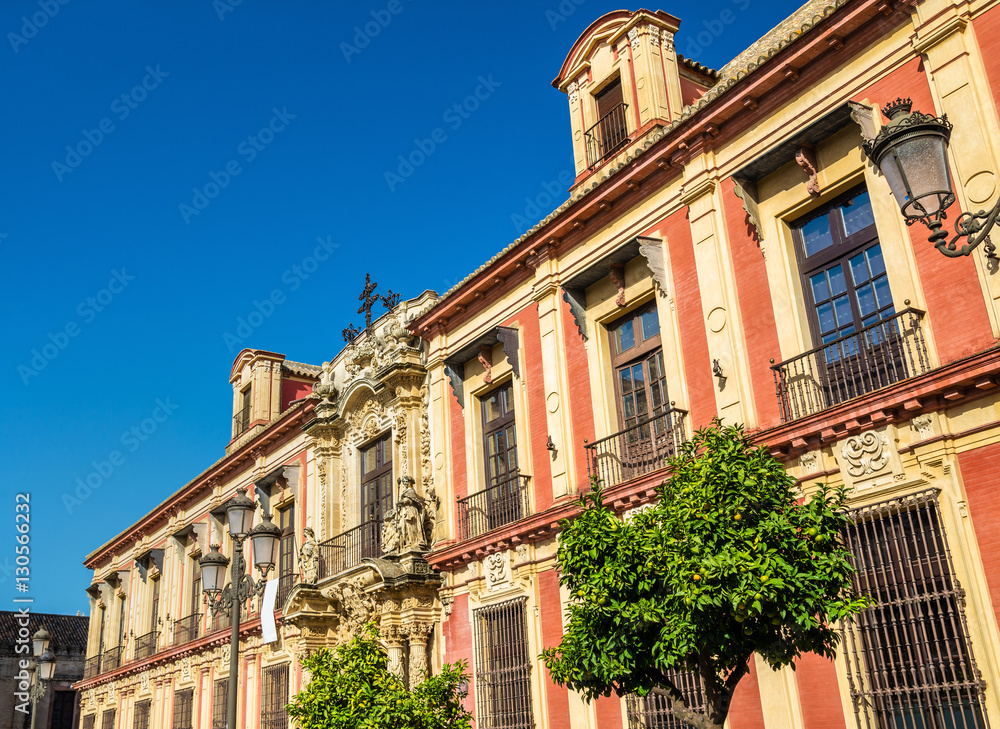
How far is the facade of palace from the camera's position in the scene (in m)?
9.20

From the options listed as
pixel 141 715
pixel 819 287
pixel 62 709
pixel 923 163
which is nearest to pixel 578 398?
pixel 819 287

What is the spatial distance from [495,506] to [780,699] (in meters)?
6.16

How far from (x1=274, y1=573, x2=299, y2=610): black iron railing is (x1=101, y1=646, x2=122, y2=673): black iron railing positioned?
11819mm

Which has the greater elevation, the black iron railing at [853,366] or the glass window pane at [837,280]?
the glass window pane at [837,280]

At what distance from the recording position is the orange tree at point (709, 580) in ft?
23.0

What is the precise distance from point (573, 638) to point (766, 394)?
14.6ft

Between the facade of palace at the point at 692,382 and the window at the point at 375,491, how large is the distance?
0.26ft

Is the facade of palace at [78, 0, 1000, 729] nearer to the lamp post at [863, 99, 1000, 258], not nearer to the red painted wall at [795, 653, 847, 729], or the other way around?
the red painted wall at [795, 653, 847, 729]

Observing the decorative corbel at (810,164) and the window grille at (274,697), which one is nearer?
the decorative corbel at (810,164)

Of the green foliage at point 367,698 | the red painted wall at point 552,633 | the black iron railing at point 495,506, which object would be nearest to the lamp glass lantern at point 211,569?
the green foliage at point 367,698

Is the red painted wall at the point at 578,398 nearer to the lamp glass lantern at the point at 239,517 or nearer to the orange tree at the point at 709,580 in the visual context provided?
the lamp glass lantern at the point at 239,517

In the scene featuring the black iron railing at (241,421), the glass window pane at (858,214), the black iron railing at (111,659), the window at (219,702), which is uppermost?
the black iron railing at (241,421)

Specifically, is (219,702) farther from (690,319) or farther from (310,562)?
(690,319)

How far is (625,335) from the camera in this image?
14.0 metres
